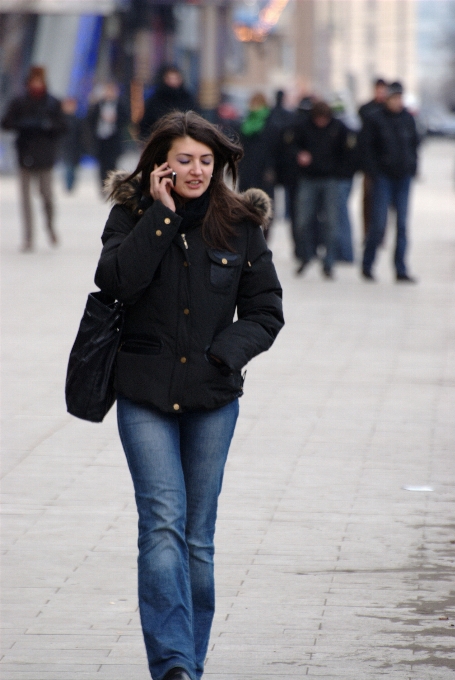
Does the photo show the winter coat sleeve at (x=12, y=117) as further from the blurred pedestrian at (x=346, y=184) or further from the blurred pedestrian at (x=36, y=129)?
the blurred pedestrian at (x=346, y=184)

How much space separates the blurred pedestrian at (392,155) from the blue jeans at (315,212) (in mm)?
480

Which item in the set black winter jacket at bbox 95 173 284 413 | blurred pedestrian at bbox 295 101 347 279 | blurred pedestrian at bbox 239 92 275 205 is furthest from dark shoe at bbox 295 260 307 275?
black winter jacket at bbox 95 173 284 413

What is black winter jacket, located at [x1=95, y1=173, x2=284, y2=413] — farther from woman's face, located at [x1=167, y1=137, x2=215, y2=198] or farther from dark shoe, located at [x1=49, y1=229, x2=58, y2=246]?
dark shoe, located at [x1=49, y1=229, x2=58, y2=246]

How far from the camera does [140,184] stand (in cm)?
385

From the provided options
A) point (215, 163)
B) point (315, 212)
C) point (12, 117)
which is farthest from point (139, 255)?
point (12, 117)

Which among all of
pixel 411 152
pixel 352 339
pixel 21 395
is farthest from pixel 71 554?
pixel 411 152

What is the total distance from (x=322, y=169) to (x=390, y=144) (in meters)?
0.87

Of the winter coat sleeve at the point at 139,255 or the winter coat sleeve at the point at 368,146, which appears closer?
the winter coat sleeve at the point at 139,255

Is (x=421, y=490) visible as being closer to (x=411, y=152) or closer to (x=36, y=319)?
(x=36, y=319)

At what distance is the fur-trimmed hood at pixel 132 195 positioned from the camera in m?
3.82

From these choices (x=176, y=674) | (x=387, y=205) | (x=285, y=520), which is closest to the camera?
(x=176, y=674)

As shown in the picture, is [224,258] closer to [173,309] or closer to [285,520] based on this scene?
[173,309]

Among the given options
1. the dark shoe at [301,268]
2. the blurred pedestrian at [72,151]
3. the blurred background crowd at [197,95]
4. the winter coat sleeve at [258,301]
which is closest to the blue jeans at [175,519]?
the winter coat sleeve at [258,301]

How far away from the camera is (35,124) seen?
621 inches
